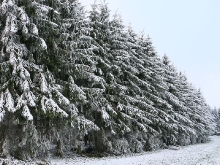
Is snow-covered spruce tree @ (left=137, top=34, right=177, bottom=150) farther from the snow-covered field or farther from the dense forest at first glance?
the snow-covered field

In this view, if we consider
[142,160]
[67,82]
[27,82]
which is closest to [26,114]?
[27,82]

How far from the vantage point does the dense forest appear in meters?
10.7

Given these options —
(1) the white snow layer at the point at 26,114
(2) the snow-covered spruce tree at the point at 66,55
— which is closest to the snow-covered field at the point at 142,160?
(2) the snow-covered spruce tree at the point at 66,55

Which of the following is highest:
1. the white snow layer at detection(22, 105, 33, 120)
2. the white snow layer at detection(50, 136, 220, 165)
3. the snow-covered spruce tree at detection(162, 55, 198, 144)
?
the snow-covered spruce tree at detection(162, 55, 198, 144)

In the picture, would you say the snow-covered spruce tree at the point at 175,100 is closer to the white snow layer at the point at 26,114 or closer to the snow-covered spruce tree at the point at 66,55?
the snow-covered spruce tree at the point at 66,55

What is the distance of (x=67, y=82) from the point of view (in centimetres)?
1416

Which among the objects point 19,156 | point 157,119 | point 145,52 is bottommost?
point 19,156

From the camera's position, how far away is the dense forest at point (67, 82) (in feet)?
35.1

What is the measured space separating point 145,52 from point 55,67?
1645cm

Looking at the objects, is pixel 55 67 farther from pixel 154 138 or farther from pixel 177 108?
pixel 177 108

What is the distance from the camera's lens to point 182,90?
38.4 meters

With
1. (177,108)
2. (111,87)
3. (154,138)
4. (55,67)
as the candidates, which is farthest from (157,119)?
(55,67)

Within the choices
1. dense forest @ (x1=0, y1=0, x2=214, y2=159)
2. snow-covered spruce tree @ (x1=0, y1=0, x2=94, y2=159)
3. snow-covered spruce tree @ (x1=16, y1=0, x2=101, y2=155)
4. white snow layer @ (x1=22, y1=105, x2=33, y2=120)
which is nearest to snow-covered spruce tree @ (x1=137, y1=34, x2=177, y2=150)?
dense forest @ (x1=0, y1=0, x2=214, y2=159)

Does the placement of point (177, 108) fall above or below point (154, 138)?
above
